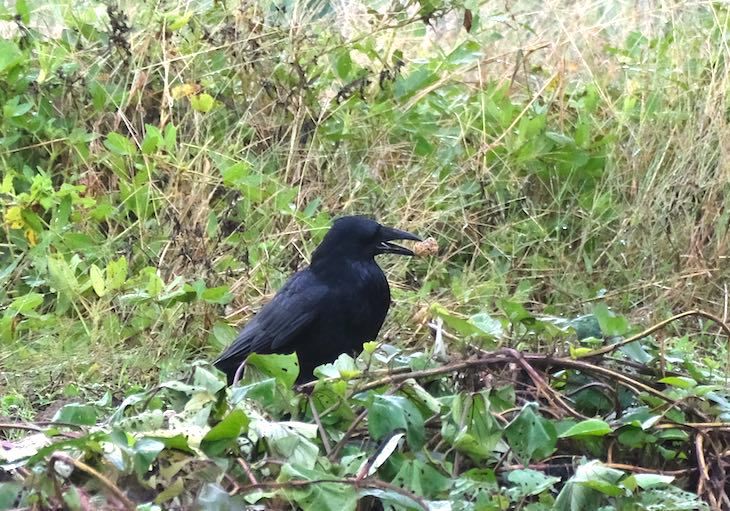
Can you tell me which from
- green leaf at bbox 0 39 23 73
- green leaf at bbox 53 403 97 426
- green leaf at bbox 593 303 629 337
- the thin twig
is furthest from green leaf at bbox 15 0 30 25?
green leaf at bbox 593 303 629 337

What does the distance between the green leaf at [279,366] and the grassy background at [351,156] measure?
1.81 meters

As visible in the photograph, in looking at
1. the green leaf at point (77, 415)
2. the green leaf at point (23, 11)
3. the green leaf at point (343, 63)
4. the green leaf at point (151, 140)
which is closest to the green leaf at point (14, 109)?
the green leaf at point (23, 11)

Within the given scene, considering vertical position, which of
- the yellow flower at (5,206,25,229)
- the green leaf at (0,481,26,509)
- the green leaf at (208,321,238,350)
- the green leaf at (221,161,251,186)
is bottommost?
the green leaf at (208,321,238,350)

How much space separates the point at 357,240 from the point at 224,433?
6.06ft

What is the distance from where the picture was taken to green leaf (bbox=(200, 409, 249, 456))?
83.5 inches

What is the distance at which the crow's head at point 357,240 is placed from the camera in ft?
12.8

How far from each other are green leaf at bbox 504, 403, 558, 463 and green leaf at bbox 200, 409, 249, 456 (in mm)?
528

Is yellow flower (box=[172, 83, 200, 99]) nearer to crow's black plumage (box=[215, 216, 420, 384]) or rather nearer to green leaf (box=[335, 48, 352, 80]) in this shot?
green leaf (box=[335, 48, 352, 80])

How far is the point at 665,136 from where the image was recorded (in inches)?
197

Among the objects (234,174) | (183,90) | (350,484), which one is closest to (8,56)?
(183,90)

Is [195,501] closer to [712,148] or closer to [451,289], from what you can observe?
[451,289]

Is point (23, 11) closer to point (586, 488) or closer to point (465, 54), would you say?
point (465, 54)

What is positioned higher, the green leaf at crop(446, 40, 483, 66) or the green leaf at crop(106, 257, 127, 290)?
the green leaf at crop(446, 40, 483, 66)

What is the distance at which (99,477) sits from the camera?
200 centimetres
